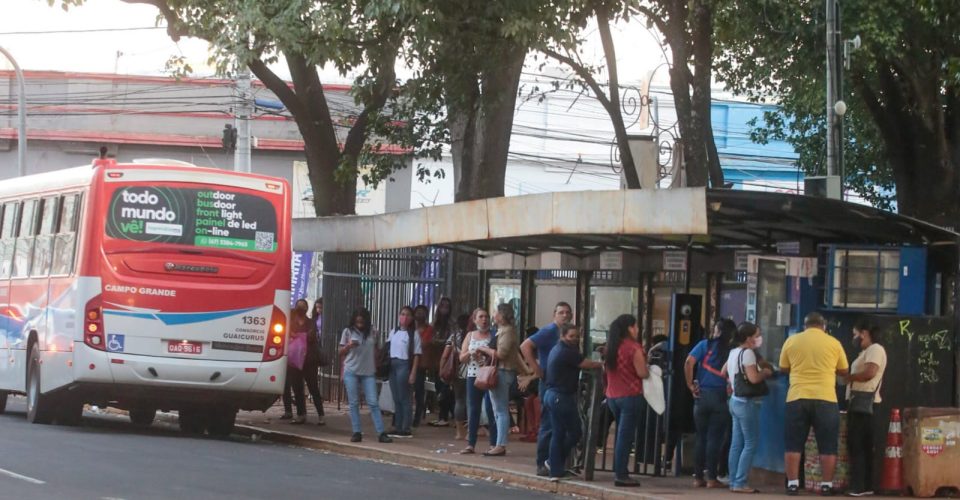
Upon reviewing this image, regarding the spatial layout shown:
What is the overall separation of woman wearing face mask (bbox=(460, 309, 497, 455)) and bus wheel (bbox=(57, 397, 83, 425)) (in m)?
5.39

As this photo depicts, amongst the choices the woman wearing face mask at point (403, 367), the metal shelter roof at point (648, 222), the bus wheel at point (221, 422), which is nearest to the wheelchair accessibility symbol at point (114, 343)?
the bus wheel at point (221, 422)

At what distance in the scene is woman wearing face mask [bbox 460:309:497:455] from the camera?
16.7m

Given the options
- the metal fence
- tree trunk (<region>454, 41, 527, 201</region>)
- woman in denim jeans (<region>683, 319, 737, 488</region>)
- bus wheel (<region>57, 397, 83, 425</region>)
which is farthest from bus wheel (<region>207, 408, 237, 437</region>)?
woman in denim jeans (<region>683, 319, 737, 488</region>)

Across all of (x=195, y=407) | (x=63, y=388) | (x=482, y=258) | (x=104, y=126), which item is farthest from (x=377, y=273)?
(x=104, y=126)

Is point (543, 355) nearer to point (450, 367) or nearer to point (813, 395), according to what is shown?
point (813, 395)

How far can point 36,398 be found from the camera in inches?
734

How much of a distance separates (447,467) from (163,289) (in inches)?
171

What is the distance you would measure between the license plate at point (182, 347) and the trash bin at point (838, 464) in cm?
754

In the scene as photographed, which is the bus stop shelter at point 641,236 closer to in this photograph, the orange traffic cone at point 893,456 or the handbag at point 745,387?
the orange traffic cone at point 893,456

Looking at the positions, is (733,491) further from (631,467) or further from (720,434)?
(631,467)

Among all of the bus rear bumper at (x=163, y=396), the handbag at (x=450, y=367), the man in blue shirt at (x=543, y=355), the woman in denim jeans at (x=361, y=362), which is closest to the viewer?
the man in blue shirt at (x=543, y=355)

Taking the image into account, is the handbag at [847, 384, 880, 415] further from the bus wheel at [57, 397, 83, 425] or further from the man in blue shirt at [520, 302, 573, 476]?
the bus wheel at [57, 397, 83, 425]

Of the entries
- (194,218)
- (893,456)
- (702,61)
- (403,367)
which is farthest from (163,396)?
(893,456)

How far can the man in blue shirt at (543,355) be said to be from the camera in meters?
14.3
